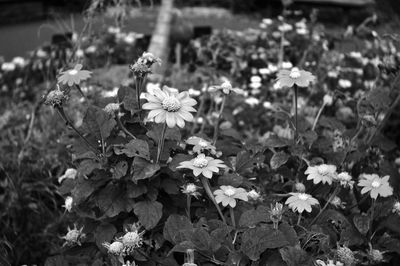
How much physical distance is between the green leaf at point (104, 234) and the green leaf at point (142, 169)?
0.21 metres

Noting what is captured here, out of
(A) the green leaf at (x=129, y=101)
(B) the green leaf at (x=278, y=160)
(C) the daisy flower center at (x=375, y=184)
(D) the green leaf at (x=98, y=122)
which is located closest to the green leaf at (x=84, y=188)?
(D) the green leaf at (x=98, y=122)

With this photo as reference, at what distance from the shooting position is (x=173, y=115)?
143 cm

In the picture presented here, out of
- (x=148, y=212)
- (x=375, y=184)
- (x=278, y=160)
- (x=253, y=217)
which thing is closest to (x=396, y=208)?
(x=375, y=184)

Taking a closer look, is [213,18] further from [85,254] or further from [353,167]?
[85,254]

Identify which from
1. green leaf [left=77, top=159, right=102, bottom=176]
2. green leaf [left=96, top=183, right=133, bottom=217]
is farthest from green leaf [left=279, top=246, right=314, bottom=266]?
green leaf [left=77, top=159, right=102, bottom=176]

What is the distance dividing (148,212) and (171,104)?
34 centimetres

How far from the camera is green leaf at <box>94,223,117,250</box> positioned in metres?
1.61

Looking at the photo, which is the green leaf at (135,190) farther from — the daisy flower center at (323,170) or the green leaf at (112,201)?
the daisy flower center at (323,170)

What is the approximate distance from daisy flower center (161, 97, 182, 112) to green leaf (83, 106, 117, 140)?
24 centimetres

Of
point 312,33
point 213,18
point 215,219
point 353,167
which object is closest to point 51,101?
point 215,219

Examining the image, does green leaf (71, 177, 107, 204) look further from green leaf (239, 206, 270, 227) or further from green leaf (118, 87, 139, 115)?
green leaf (239, 206, 270, 227)

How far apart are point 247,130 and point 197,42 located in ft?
5.43

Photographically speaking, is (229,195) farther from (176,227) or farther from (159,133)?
(159,133)

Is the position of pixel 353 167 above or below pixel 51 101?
below
